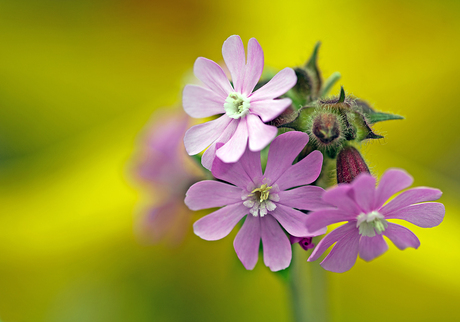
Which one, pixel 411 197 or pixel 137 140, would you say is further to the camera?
pixel 137 140

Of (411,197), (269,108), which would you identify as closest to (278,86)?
(269,108)

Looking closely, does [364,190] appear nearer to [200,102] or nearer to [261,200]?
[261,200]

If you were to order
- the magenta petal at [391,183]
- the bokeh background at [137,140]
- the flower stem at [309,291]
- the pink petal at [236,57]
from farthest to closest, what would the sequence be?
the bokeh background at [137,140]
the flower stem at [309,291]
the pink petal at [236,57]
the magenta petal at [391,183]

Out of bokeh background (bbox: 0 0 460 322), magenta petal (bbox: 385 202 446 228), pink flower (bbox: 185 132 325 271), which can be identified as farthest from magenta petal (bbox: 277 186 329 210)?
bokeh background (bbox: 0 0 460 322)

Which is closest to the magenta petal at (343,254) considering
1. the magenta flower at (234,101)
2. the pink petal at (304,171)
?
the pink petal at (304,171)

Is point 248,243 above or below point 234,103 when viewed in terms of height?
below

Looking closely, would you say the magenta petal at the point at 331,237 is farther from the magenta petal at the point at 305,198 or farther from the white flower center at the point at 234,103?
the white flower center at the point at 234,103

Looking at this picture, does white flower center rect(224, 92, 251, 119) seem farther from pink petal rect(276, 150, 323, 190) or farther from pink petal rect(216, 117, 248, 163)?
pink petal rect(276, 150, 323, 190)
